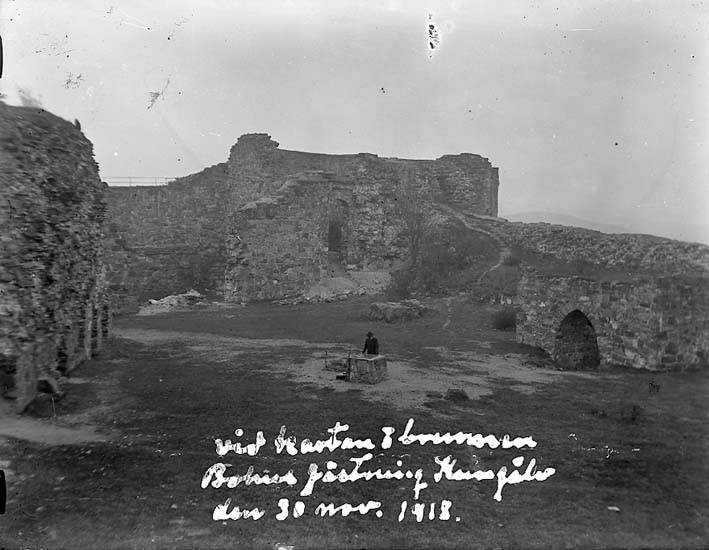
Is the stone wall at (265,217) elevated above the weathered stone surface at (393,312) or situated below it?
above

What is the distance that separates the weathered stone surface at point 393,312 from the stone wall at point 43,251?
26.4 feet

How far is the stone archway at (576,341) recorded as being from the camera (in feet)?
45.6

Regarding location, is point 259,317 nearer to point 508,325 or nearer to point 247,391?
point 508,325

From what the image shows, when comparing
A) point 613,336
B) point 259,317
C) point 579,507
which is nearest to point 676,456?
point 579,507

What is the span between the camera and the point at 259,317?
19.7 m

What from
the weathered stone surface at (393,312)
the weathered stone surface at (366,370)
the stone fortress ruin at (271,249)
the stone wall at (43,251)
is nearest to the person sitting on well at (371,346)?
the weathered stone surface at (366,370)

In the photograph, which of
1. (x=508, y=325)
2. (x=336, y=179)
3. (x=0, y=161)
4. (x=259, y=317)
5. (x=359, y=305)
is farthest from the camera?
(x=336, y=179)

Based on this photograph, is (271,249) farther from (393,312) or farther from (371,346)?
(371,346)

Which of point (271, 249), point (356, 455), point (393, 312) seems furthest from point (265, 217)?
point (356, 455)

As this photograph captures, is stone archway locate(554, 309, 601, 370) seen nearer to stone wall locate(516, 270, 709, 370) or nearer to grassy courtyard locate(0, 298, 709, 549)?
stone wall locate(516, 270, 709, 370)

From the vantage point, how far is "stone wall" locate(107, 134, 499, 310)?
79.6 ft

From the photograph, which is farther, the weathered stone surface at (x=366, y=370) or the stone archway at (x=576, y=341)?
the stone archway at (x=576, y=341)

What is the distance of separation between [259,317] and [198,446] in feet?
40.9

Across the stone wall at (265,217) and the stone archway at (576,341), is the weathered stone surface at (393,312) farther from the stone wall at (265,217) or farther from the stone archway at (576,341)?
the stone wall at (265,217)
